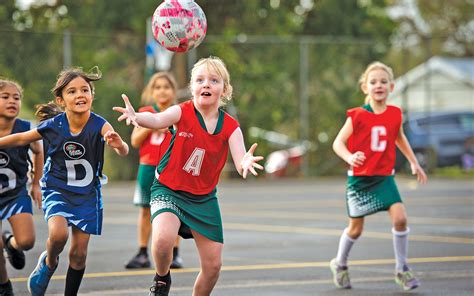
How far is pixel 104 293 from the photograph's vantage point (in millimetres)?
8578

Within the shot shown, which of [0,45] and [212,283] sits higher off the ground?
[0,45]

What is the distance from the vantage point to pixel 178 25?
8047 millimetres

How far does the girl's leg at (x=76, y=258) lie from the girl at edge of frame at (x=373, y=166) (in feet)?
8.54

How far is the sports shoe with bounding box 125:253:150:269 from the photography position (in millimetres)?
10195

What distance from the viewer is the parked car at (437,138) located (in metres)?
25.9

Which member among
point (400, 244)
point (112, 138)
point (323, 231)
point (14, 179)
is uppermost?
point (112, 138)

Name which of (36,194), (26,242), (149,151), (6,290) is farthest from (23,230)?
(149,151)

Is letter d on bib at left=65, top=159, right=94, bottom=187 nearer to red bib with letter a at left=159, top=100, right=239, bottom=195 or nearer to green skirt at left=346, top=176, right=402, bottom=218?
red bib with letter a at left=159, top=100, right=239, bottom=195

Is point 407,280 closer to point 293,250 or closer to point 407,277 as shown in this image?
point 407,277

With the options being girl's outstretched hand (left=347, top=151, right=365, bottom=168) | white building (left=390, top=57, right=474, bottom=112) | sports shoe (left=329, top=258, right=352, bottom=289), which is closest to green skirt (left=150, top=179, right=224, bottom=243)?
girl's outstretched hand (left=347, top=151, right=365, bottom=168)

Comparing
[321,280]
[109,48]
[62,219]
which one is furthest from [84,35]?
[62,219]

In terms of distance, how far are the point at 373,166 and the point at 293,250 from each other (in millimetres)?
2652

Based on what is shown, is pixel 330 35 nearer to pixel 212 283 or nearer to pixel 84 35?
pixel 84 35

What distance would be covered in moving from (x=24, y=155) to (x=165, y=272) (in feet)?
7.02
